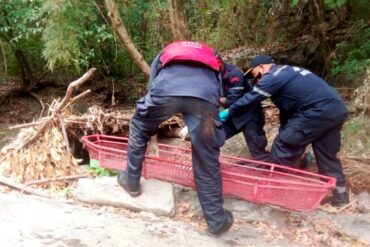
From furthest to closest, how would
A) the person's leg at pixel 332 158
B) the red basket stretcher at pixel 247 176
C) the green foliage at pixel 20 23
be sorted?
the green foliage at pixel 20 23 < the person's leg at pixel 332 158 < the red basket stretcher at pixel 247 176

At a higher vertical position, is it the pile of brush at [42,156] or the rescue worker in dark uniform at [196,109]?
the rescue worker in dark uniform at [196,109]

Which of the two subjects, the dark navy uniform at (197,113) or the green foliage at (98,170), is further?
the green foliage at (98,170)

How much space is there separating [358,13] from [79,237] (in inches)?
231

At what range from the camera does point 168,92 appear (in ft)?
12.4

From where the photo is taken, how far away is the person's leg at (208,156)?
148 inches

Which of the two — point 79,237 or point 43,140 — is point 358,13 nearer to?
point 43,140

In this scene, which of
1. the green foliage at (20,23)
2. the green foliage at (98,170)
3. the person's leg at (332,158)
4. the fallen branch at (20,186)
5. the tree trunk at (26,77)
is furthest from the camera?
the tree trunk at (26,77)

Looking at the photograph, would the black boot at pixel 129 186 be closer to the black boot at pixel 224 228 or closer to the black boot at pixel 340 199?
the black boot at pixel 224 228

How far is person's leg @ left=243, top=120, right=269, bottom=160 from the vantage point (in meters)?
5.20

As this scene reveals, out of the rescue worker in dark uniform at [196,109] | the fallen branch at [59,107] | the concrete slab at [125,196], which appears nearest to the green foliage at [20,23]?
the fallen branch at [59,107]

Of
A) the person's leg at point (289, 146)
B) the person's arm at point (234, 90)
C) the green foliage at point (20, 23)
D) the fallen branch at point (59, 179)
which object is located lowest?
the fallen branch at point (59, 179)

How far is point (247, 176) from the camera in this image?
4.18m

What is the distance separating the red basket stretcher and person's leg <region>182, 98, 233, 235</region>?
0.42 m

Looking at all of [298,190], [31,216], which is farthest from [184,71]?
[31,216]
